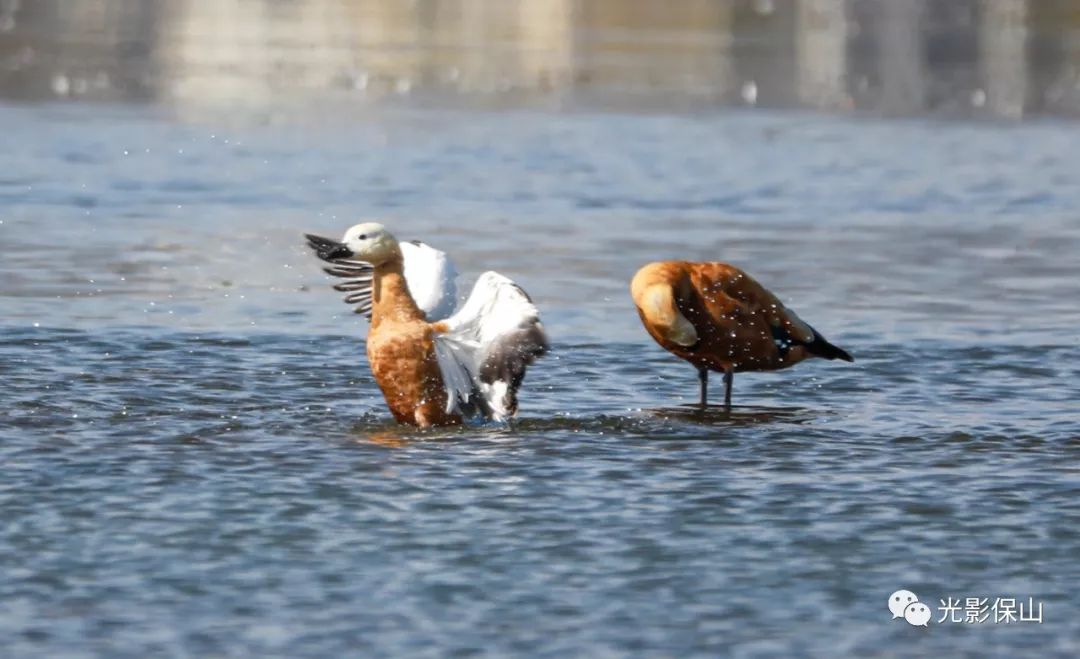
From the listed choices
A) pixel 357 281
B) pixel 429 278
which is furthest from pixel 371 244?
pixel 357 281

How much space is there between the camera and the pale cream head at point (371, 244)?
10.7 metres

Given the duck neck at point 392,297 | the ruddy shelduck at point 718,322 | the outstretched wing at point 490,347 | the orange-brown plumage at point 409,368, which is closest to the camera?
the outstretched wing at point 490,347

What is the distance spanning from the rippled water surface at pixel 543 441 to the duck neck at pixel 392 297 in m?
0.58

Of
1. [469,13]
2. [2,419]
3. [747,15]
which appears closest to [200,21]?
[469,13]

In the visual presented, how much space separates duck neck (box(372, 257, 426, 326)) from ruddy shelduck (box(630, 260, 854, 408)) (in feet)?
4.36

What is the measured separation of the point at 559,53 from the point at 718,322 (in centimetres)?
3147

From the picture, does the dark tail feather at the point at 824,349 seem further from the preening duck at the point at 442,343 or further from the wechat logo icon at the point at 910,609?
the wechat logo icon at the point at 910,609

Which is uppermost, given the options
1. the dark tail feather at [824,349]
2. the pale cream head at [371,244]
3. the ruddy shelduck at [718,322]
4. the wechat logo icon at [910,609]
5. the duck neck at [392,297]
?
the pale cream head at [371,244]

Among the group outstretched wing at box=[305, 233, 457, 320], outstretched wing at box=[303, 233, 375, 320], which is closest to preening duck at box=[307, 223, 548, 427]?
outstretched wing at box=[305, 233, 457, 320]

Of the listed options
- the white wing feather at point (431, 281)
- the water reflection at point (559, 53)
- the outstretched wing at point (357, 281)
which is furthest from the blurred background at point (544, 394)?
the water reflection at point (559, 53)

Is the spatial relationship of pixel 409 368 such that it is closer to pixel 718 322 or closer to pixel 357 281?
pixel 357 281

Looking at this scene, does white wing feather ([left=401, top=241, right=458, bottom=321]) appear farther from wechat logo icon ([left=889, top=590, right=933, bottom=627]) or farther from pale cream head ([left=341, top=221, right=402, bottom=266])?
wechat logo icon ([left=889, top=590, right=933, bottom=627])

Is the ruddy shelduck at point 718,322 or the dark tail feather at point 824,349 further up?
the ruddy shelduck at point 718,322

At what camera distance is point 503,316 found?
33.4 ft
